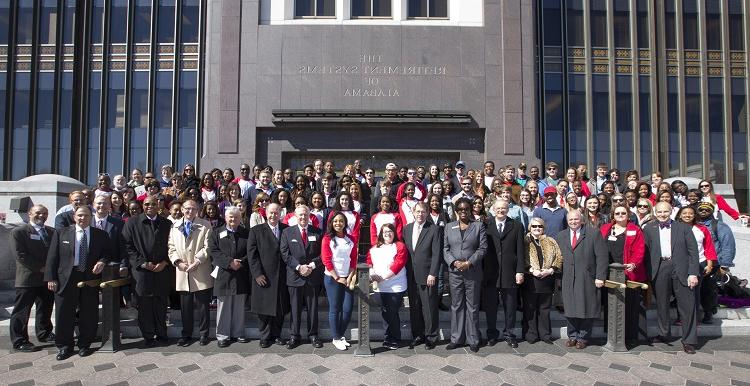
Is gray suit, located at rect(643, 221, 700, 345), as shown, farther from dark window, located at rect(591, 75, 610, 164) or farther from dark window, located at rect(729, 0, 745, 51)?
dark window, located at rect(729, 0, 745, 51)

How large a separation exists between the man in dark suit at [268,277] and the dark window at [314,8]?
10.9 metres

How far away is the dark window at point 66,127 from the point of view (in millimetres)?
22578

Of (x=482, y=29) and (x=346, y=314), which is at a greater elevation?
(x=482, y=29)

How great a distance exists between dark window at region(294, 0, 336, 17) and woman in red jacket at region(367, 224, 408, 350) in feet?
37.2

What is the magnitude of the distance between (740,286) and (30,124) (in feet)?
92.1

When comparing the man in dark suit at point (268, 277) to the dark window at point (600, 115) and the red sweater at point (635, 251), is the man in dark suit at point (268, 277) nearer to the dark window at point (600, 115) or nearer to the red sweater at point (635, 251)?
the red sweater at point (635, 251)

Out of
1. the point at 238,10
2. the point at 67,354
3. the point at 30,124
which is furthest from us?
the point at 30,124

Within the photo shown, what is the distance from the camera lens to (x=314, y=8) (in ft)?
49.9

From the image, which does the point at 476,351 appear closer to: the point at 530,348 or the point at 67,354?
the point at 530,348

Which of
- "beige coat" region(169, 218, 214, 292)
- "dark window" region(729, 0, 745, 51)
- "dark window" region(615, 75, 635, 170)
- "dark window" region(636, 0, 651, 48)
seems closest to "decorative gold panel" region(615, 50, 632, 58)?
"dark window" region(636, 0, 651, 48)

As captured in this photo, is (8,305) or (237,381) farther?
(8,305)

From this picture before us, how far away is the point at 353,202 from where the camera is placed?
739 centimetres

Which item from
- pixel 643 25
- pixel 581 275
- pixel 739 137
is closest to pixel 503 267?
pixel 581 275

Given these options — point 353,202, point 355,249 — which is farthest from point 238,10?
point 355,249
